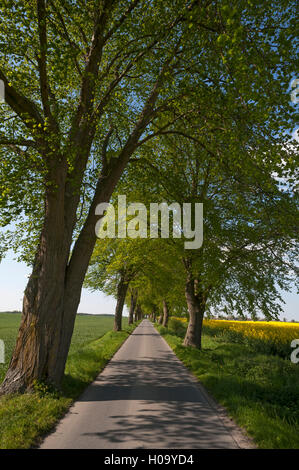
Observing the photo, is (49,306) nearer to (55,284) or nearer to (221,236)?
(55,284)

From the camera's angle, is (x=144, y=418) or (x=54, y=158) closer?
(x=144, y=418)

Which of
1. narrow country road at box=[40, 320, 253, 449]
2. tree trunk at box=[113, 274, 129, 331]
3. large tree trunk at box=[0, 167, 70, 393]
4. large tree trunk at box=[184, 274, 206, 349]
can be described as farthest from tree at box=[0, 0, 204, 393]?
tree trunk at box=[113, 274, 129, 331]

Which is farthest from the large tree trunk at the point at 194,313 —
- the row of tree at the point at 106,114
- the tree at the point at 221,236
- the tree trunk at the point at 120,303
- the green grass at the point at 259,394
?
the tree trunk at the point at 120,303

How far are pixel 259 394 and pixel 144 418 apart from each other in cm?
357

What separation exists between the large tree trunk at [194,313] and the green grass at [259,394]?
2490 millimetres

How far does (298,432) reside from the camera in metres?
5.41

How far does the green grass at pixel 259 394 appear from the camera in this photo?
526cm

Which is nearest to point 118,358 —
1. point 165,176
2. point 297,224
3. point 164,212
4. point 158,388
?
point 158,388

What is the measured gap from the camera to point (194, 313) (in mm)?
→ 17719

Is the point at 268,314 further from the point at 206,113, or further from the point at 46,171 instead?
the point at 46,171

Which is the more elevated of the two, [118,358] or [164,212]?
[164,212]

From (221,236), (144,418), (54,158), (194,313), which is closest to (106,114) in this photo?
(54,158)
